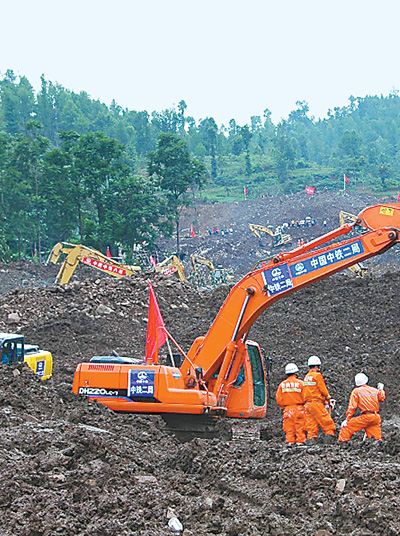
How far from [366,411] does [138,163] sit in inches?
3292

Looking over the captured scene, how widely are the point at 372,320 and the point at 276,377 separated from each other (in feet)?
15.4

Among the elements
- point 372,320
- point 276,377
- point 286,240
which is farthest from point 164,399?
point 286,240

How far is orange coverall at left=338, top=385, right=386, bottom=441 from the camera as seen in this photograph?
8.14m

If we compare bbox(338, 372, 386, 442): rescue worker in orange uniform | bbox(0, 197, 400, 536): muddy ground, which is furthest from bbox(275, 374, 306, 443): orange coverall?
bbox(338, 372, 386, 442): rescue worker in orange uniform

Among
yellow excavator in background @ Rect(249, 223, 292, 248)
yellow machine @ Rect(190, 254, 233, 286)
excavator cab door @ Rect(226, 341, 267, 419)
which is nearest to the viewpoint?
excavator cab door @ Rect(226, 341, 267, 419)

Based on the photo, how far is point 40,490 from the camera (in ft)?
19.9

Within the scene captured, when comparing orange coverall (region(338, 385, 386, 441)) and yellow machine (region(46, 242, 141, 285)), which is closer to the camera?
orange coverall (region(338, 385, 386, 441))

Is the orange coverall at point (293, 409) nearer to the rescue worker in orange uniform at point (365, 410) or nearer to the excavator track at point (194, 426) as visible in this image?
the rescue worker in orange uniform at point (365, 410)

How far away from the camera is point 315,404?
28.3ft

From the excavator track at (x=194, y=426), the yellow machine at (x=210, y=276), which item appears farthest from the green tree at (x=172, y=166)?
the excavator track at (x=194, y=426)

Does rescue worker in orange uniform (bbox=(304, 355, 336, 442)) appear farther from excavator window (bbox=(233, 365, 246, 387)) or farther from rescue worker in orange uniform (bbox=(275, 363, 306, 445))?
excavator window (bbox=(233, 365, 246, 387))

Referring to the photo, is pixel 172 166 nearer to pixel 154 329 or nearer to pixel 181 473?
pixel 154 329

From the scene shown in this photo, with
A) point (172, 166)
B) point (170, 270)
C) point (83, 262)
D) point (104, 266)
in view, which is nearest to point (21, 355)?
point (83, 262)

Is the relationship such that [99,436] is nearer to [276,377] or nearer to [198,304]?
[276,377]
